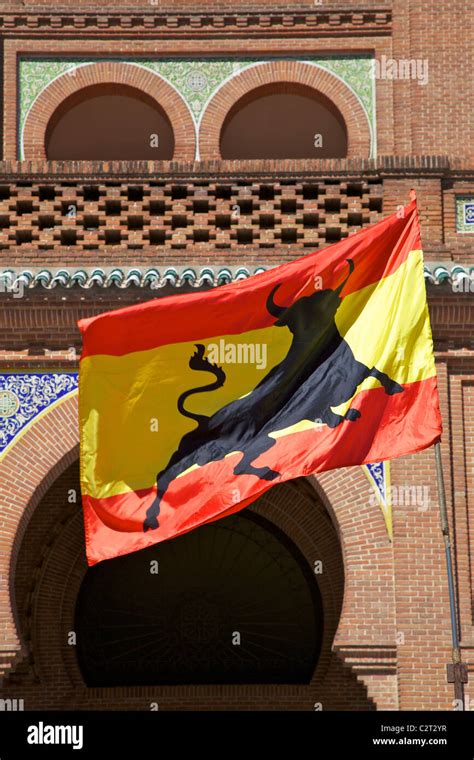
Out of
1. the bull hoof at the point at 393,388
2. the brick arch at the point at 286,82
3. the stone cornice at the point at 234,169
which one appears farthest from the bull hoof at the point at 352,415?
the brick arch at the point at 286,82

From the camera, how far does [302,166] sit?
10891mm

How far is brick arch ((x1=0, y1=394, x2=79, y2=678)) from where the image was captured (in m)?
10.2

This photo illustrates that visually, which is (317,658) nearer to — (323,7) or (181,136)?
(181,136)

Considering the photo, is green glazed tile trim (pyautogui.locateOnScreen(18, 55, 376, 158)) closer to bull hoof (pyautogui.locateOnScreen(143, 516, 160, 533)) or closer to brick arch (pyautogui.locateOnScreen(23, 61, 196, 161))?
brick arch (pyautogui.locateOnScreen(23, 61, 196, 161))

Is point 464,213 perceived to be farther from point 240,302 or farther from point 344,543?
point 344,543

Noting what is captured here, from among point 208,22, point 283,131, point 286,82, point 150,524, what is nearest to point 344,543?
point 150,524

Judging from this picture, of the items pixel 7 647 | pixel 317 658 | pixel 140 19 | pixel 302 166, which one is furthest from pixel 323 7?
pixel 7 647

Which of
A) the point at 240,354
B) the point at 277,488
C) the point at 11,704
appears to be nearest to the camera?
the point at 240,354

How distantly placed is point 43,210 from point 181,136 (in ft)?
11.8

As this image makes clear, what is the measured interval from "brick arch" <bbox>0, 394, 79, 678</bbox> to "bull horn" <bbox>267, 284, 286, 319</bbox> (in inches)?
74.1

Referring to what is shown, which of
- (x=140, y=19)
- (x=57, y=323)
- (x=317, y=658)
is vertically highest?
(x=140, y=19)
